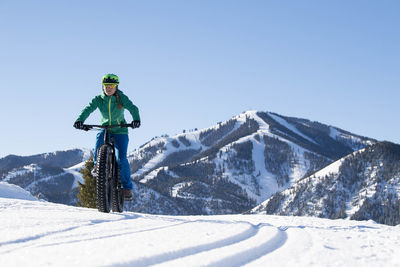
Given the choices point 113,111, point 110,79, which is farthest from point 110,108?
point 110,79

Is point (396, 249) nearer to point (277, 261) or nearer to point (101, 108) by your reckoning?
point (277, 261)

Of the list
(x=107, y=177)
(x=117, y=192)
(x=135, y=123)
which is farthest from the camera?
(x=117, y=192)

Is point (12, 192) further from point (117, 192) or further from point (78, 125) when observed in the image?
point (78, 125)

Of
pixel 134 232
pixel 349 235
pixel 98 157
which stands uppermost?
pixel 98 157

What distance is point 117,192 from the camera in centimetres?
894

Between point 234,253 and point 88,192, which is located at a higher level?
point 234,253

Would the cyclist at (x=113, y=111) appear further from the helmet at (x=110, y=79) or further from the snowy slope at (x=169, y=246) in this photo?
the snowy slope at (x=169, y=246)

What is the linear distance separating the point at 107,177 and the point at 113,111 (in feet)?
4.78

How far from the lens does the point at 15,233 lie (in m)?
4.82

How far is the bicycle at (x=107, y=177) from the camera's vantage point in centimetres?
830

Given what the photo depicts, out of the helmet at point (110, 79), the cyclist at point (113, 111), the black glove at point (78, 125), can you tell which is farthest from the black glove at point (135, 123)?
the black glove at point (78, 125)

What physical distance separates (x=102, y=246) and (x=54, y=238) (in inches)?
37.3

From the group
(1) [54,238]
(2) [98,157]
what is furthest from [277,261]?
(2) [98,157]

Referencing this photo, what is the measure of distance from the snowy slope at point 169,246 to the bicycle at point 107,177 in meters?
1.72
